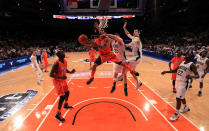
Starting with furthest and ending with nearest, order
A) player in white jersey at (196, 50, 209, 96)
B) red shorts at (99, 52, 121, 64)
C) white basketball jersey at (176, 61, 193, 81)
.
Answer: player in white jersey at (196, 50, 209, 96) < white basketball jersey at (176, 61, 193, 81) < red shorts at (99, 52, 121, 64)

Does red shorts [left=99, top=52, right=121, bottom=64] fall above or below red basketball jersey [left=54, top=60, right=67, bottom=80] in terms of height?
above

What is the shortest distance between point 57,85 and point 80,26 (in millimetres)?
33048

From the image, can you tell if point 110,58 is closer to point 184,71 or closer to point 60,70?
point 60,70

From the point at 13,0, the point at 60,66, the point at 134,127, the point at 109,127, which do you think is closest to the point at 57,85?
the point at 60,66

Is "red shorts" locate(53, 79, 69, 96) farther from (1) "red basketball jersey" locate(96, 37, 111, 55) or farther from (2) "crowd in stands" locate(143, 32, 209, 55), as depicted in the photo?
(2) "crowd in stands" locate(143, 32, 209, 55)

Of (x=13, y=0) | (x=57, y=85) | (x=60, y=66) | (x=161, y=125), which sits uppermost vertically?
(x=13, y=0)

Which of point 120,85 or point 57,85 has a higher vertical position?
point 57,85

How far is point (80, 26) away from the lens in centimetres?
3544

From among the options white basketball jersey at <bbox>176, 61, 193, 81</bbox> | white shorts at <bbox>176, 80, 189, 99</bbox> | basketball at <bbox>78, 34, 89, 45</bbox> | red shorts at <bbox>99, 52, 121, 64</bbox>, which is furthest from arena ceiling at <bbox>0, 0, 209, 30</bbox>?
white shorts at <bbox>176, 80, 189, 99</bbox>

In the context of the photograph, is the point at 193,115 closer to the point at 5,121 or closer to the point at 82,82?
the point at 82,82

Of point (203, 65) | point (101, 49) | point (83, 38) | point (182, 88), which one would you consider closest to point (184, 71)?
point (182, 88)

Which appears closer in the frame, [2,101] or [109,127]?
[109,127]

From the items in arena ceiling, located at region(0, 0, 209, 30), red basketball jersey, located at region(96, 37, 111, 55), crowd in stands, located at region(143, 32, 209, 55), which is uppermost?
arena ceiling, located at region(0, 0, 209, 30)

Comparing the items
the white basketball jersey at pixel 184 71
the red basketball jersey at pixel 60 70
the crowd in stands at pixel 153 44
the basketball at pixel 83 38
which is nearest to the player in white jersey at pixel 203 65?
the white basketball jersey at pixel 184 71
